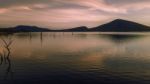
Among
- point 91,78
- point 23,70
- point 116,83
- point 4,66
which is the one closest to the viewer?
point 116,83

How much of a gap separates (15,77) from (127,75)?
67.0ft

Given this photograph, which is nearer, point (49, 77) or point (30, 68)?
point (49, 77)

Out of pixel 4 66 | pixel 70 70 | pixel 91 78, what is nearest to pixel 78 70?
pixel 70 70

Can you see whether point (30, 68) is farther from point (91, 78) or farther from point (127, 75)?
point (127, 75)

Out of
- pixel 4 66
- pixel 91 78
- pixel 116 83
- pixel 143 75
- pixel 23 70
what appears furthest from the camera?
pixel 4 66

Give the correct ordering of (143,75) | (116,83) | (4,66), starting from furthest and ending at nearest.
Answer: (4,66), (143,75), (116,83)

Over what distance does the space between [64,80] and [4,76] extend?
11700mm

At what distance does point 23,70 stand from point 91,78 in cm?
1532

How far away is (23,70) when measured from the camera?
5053cm

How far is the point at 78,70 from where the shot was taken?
50938 mm

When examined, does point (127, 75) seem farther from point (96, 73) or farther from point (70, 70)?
point (70, 70)

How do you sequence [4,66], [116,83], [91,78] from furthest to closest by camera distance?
[4,66] < [91,78] < [116,83]

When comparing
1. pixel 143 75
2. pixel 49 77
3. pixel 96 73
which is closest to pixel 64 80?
pixel 49 77

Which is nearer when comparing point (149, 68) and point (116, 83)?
point (116, 83)
